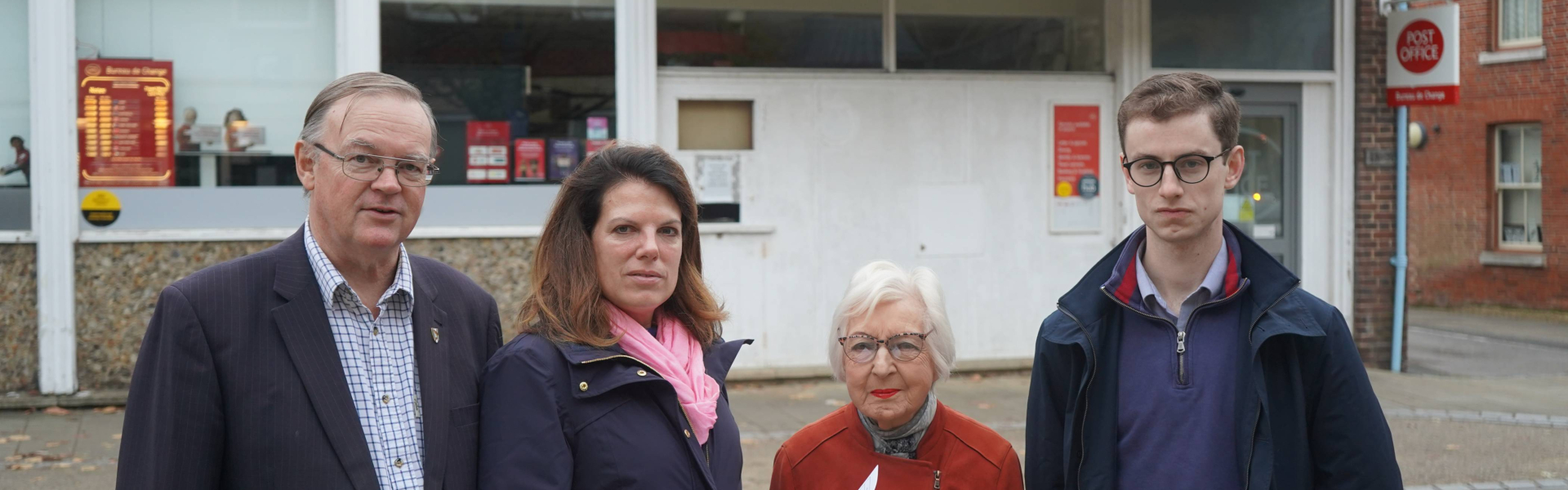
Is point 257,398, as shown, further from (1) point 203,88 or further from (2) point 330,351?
(1) point 203,88

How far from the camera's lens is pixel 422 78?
7.86 meters

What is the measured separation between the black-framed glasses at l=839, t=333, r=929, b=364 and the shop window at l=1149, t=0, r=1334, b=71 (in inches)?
279

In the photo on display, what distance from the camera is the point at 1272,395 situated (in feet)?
8.14

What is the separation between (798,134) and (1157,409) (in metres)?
6.29

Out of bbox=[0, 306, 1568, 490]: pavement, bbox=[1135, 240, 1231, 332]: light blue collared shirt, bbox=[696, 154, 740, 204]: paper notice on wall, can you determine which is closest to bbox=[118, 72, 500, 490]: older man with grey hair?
bbox=[1135, 240, 1231, 332]: light blue collared shirt

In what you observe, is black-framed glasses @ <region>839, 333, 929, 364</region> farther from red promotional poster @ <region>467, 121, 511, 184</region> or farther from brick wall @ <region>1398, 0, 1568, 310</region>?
brick wall @ <region>1398, 0, 1568, 310</region>

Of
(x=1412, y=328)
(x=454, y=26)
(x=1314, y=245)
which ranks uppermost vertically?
(x=454, y=26)

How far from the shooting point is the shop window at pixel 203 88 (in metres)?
7.41

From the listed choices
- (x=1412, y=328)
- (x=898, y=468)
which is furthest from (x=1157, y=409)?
(x=1412, y=328)

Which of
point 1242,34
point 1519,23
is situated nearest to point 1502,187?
point 1519,23

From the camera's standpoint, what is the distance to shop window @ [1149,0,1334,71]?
9.34 m

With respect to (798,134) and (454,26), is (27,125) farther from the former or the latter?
(798,134)

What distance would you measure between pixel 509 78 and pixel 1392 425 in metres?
5.97

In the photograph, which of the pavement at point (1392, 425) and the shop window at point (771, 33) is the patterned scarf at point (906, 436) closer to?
the pavement at point (1392, 425)
